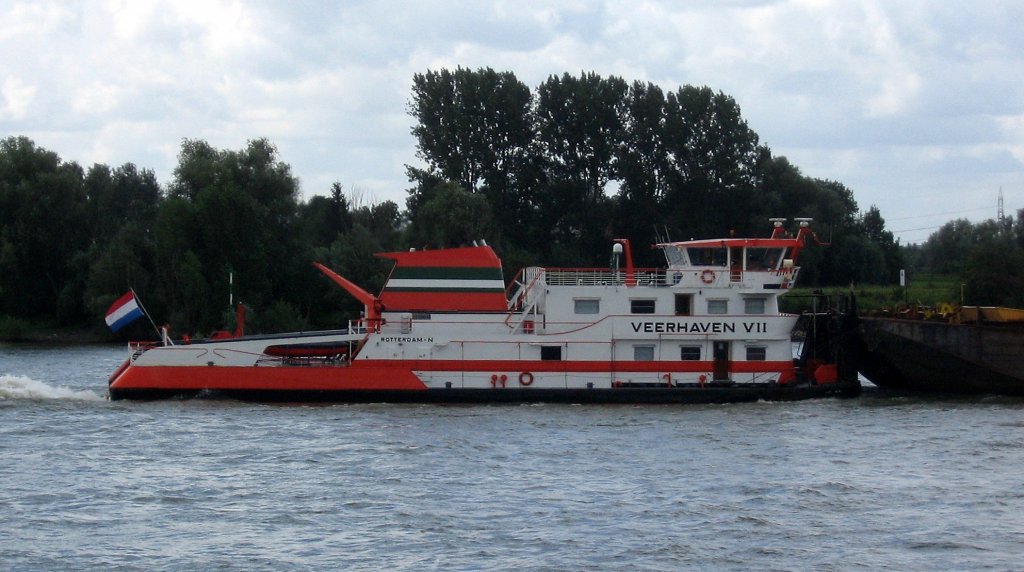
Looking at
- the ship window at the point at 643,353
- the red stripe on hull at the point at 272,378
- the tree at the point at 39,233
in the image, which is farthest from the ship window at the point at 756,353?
the tree at the point at 39,233

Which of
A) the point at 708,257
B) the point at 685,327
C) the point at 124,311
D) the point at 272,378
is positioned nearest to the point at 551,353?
the point at 685,327

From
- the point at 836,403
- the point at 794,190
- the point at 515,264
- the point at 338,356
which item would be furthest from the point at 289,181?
the point at 836,403

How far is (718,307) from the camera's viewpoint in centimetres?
2992

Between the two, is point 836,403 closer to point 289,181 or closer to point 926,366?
point 926,366

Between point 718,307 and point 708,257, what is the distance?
1.37 metres

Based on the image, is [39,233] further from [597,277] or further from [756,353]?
[756,353]

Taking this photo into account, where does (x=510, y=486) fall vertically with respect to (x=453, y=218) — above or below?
below

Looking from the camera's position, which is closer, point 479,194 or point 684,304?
point 684,304

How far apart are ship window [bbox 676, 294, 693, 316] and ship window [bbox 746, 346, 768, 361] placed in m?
1.69

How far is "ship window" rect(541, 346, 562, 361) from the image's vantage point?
29.2m

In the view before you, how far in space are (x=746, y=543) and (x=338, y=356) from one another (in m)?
14.4

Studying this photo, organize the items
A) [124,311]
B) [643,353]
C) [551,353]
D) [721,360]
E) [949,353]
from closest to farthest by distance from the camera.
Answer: [551,353] < [643,353] < [721,360] < [124,311] < [949,353]

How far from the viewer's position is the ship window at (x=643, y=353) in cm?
2941

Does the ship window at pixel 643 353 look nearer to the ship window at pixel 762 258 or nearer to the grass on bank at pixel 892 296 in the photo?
the ship window at pixel 762 258
